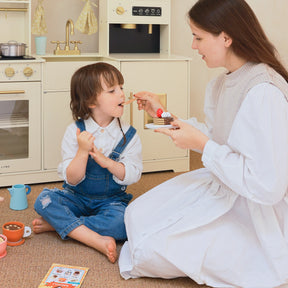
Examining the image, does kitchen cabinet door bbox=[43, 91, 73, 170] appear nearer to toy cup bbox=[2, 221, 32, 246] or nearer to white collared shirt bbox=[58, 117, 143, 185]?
white collared shirt bbox=[58, 117, 143, 185]

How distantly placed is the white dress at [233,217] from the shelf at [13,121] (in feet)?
4.06

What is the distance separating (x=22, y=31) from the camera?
10.7 ft

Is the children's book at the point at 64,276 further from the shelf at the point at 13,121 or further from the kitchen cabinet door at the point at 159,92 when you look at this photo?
the kitchen cabinet door at the point at 159,92

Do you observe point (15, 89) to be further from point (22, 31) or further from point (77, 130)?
point (77, 130)

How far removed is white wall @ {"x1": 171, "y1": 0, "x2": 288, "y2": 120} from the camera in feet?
11.5

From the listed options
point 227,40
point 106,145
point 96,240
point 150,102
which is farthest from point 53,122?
point 227,40

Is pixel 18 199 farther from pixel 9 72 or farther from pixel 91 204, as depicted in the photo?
pixel 9 72

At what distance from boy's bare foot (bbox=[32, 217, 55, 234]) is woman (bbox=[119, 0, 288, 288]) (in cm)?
52

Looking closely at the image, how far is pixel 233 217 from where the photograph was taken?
1809 millimetres

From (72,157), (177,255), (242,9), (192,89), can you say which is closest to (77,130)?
(72,157)

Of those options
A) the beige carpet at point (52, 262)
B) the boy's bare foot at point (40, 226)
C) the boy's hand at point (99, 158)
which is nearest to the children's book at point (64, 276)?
the beige carpet at point (52, 262)

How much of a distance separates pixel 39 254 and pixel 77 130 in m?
0.54

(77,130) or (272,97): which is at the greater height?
(272,97)

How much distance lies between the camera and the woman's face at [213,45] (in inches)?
67.3
